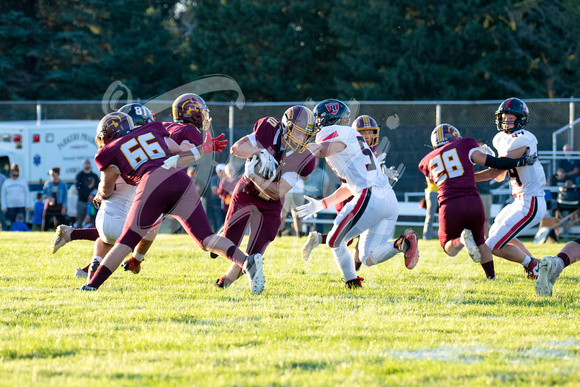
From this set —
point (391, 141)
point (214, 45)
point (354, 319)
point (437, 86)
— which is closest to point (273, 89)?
point (214, 45)

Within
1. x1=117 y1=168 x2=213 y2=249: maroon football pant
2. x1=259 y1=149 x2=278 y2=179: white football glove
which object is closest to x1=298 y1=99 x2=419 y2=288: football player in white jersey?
x1=259 y1=149 x2=278 y2=179: white football glove

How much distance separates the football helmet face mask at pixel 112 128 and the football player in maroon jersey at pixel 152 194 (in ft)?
0.52

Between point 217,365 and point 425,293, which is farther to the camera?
point 425,293

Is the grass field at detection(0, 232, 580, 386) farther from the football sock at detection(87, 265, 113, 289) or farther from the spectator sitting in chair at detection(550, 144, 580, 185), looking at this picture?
the spectator sitting in chair at detection(550, 144, 580, 185)

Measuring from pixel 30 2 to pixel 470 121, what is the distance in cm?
2311

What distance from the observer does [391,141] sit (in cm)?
1730

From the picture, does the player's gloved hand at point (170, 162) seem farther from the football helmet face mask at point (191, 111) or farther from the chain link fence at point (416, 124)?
the chain link fence at point (416, 124)

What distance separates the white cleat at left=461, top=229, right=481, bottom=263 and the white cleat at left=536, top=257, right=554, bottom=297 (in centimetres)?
64

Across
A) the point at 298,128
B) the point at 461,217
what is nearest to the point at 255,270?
the point at 298,128

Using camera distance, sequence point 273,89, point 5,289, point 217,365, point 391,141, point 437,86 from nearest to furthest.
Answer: point 217,365 → point 5,289 → point 391,141 → point 437,86 → point 273,89

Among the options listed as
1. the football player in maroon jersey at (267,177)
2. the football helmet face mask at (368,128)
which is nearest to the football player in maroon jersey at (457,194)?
the football helmet face mask at (368,128)

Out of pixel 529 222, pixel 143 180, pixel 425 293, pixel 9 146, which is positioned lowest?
pixel 9 146

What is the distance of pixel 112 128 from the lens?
6.29 metres

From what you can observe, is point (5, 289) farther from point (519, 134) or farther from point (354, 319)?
point (519, 134)
